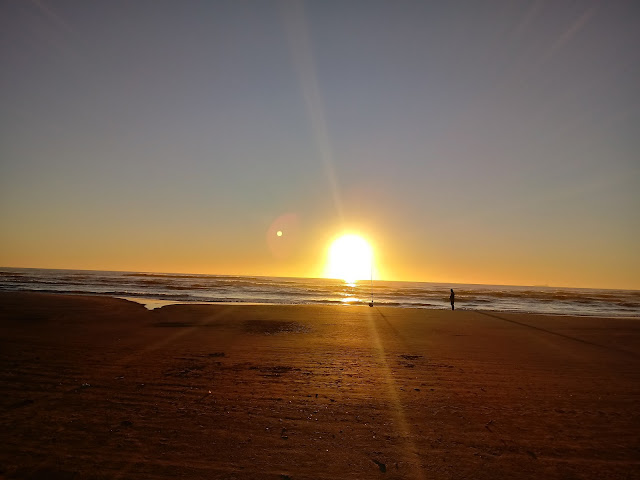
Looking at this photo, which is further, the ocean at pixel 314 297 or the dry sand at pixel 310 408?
the ocean at pixel 314 297

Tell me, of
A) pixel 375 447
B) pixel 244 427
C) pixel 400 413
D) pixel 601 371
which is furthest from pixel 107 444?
pixel 601 371

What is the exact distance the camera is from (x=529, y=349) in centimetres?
1572

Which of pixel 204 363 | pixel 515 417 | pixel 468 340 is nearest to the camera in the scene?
pixel 515 417

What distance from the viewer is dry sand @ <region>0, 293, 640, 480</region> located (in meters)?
5.97

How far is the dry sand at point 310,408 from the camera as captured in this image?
5969mm

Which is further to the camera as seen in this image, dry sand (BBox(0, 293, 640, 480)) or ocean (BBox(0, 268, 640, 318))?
ocean (BBox(0, 268, 640, 318))

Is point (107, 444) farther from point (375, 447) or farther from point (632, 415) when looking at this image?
point (632, 415)

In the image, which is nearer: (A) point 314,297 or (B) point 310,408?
(B) point 310,408

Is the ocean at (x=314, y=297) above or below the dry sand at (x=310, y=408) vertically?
above

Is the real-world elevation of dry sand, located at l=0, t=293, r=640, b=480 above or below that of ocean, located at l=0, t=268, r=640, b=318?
below

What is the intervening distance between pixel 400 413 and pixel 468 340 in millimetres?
10864

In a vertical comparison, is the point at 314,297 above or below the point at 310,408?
above

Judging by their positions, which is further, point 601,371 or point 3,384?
point 601,371

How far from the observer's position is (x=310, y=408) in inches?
326
